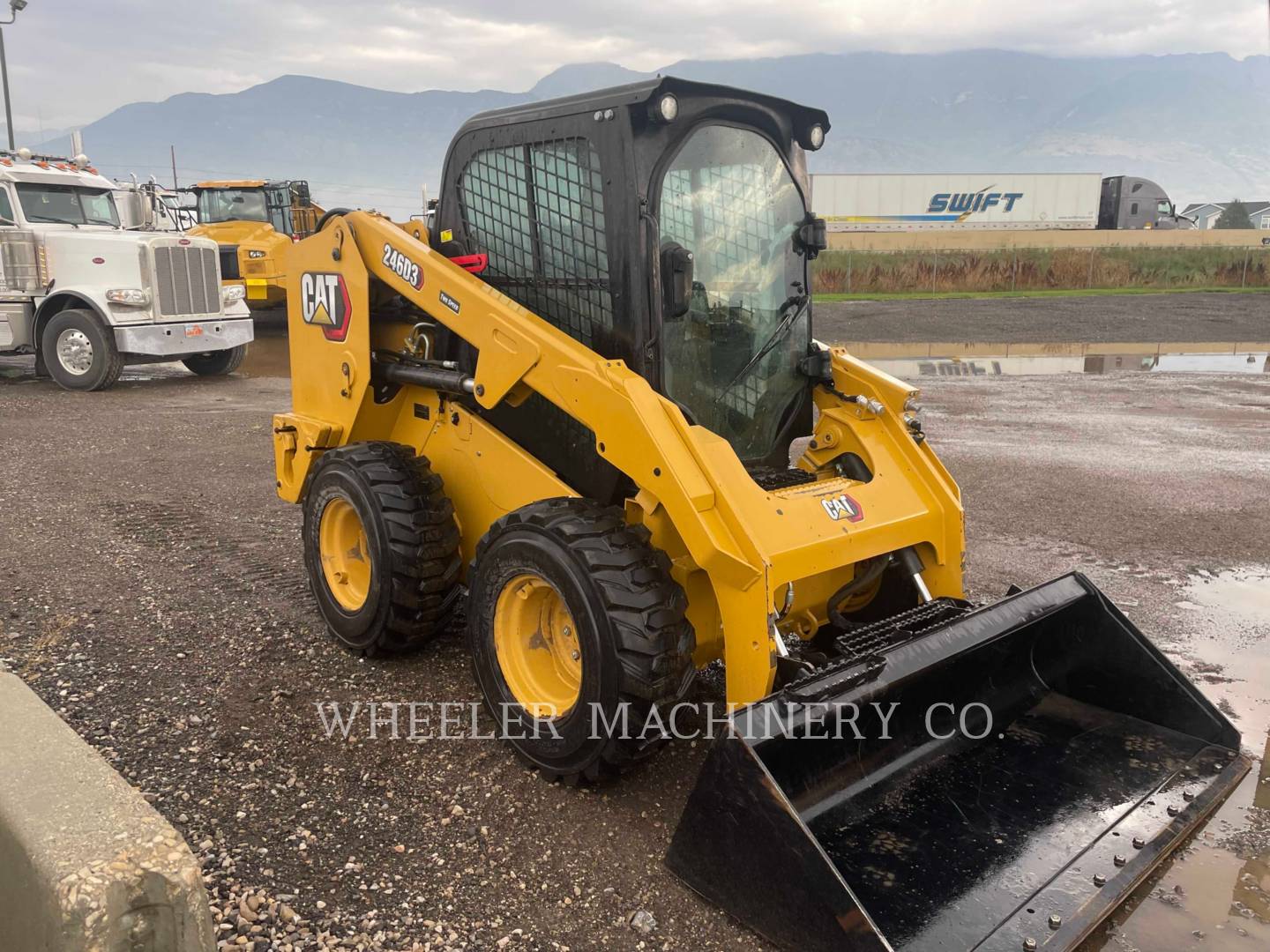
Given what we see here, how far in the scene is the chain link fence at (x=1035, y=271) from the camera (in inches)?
1094

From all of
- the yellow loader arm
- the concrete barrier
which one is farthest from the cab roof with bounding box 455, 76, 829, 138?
the concrete barrier

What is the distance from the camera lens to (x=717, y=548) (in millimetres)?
2938

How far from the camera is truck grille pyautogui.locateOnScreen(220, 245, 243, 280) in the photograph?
14.8m

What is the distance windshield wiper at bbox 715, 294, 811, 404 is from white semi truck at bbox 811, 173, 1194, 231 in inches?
1534

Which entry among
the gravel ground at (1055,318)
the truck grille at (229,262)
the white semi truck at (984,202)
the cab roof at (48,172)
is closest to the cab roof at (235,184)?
the truck grille at (229,262)

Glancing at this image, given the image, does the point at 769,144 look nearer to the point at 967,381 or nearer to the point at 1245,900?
Answer: the point at 1245,900

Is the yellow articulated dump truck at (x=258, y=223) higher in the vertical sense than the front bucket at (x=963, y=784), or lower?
higher

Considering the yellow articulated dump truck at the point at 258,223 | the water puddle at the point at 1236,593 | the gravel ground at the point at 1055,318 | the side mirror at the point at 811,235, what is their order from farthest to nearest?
the gravel ground at the point at 1055,318
the yellow articulated dump truck at the point at 258,223
the water puddle at the point at 1236,593
the side mirror at the point at 811,235

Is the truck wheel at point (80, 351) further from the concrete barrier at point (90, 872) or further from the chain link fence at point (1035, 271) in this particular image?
the chain link fence at point (1035, 271)

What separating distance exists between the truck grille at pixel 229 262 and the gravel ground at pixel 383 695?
22.1 ft

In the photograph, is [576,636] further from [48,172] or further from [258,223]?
[258,223]

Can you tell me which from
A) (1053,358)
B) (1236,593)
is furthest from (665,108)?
(1053,358)

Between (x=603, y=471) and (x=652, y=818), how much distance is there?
1240mm

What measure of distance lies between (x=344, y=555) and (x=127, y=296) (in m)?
8.79
